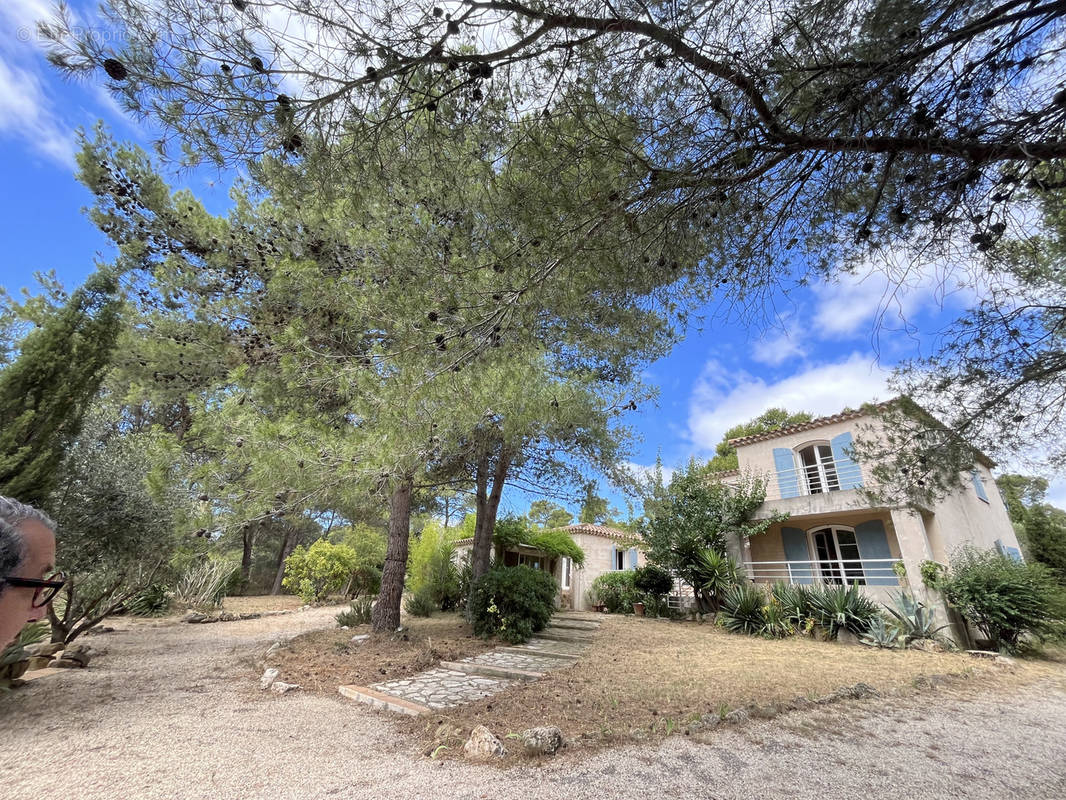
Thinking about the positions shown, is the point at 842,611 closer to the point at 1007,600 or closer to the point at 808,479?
the point at 1007,600

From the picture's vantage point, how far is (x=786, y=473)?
12.6 metres

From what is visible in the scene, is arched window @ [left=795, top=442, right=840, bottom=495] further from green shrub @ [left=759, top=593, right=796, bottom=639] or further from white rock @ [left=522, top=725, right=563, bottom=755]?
white rock @ [left=522, top=725, right=563, bottom=755]

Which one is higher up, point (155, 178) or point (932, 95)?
point (155, 178)

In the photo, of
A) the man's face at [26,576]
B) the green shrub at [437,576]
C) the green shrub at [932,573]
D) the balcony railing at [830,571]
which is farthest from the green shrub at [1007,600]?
the man's face at [26,576]

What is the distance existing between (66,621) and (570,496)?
7383mm

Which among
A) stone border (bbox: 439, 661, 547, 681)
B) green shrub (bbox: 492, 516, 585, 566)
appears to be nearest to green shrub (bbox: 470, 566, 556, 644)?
stone border (bbox: 439, 661, 547, 681)

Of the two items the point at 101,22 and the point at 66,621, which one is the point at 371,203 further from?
the point at 66,621

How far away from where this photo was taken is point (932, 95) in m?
2.49

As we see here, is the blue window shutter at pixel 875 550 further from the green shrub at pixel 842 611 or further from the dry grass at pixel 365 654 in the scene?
the dry grass at pixel 365 654

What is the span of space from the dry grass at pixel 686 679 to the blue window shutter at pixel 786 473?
4612mm

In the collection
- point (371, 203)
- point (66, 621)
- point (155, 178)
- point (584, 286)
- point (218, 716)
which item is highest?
point (155, 178)

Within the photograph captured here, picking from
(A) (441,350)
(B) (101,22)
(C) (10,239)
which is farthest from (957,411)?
(C) (10,239)

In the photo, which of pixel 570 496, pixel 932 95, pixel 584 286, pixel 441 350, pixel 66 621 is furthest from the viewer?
pixel 570 496

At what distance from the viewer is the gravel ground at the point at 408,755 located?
2.86 m
